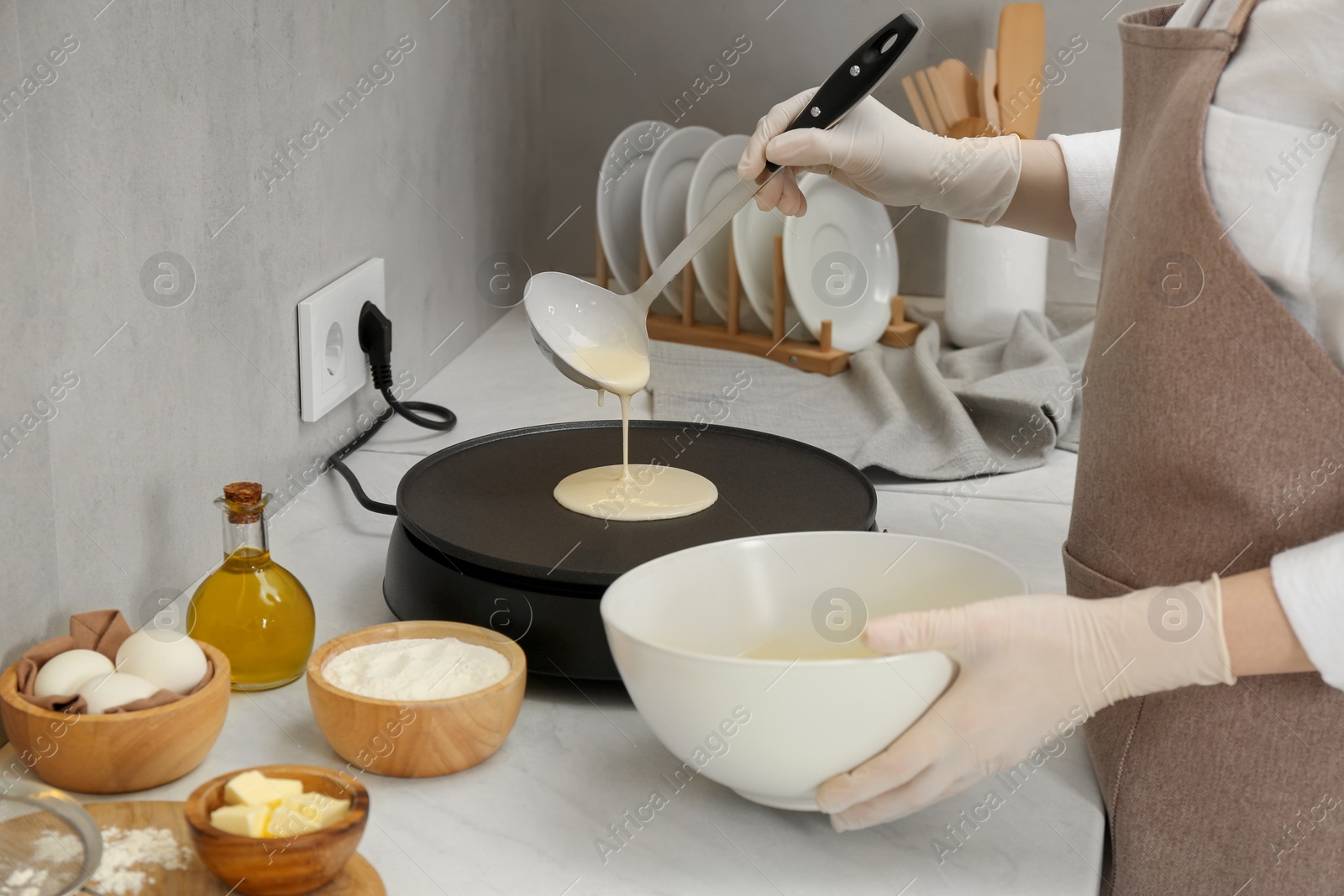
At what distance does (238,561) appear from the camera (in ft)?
2.60

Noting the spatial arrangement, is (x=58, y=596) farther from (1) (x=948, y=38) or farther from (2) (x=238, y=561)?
(1) (x=948, y=38)

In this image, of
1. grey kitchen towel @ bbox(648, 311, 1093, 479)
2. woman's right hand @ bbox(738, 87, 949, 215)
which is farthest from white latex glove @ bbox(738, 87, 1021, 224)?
grey kitchen towel @ bbox(648, 311, 1093, 479)

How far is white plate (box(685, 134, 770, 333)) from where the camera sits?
5.36 ft

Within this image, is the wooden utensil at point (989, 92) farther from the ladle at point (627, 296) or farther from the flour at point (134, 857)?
the flour at point (134, 857)

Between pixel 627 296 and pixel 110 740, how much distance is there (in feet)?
1.93

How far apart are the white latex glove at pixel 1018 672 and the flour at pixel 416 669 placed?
8.7 inches

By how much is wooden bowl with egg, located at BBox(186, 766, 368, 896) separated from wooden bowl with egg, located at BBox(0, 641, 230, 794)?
9 cm

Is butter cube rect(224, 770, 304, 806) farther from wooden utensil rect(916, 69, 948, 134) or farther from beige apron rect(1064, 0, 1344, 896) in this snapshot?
wooden utensil rect(916, 69, 948, 134)

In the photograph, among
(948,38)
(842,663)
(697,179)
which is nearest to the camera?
(842,663)

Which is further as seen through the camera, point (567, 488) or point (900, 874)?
point (567, 488)

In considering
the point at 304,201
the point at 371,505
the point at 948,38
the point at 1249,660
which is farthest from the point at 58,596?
the point at 948,38

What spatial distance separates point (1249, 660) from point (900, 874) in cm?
22

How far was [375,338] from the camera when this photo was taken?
4.27 feet

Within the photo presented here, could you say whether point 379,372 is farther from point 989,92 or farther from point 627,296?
point 989,92
